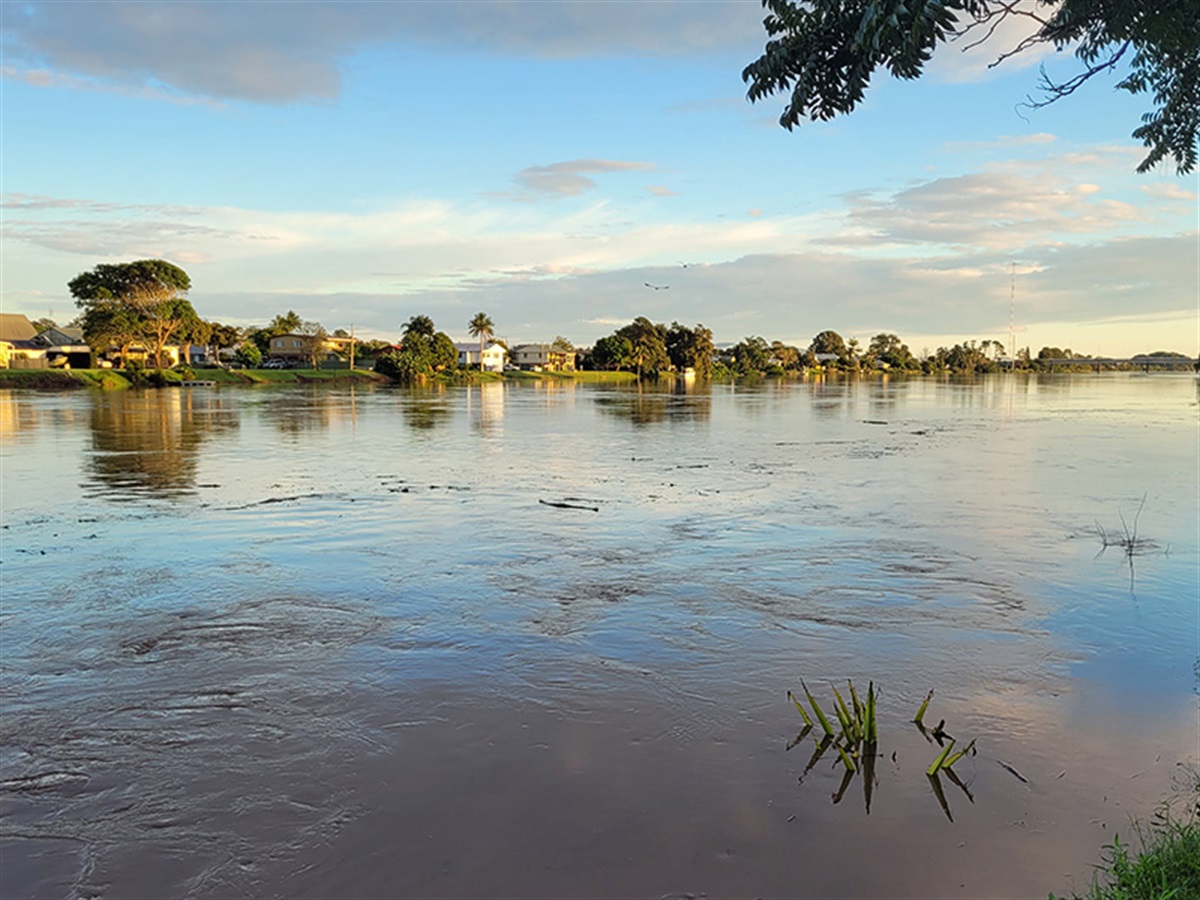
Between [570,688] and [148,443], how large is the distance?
26.0 m

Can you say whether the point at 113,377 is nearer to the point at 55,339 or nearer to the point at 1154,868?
the point at 55,339

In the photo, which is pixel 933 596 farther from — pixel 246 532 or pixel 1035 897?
pixel 246 532

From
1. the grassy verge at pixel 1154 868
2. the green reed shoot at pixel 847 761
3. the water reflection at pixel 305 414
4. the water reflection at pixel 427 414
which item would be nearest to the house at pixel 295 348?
the water reflection at pixel 305 414

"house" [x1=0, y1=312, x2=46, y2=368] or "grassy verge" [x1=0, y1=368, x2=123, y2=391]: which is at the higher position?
"house" [x1=0, y1=312, x2=46, y2=368]

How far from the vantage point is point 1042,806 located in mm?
5996

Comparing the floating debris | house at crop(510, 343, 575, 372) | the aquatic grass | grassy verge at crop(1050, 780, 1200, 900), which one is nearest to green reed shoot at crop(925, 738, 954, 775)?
the aquatic grass

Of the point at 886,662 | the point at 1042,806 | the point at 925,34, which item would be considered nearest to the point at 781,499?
the point at 886,662

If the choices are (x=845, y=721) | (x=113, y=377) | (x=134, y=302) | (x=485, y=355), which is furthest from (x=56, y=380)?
(x=845, y=721)

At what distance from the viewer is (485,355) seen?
139 metres

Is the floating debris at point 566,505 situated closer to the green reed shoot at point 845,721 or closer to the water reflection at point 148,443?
the water reflection at point 148,443

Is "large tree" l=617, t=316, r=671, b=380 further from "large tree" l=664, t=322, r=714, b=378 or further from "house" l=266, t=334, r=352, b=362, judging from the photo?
"house" l=266, t=334, r=352, b=362

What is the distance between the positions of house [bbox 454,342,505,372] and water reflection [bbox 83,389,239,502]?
85351 mm

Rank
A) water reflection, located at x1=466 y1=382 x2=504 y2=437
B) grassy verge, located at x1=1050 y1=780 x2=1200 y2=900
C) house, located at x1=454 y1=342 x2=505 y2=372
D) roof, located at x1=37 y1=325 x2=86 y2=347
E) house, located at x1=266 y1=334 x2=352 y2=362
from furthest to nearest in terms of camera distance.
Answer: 1. house, located at x1=454 y1=342 x2=505 y2=372
2. house, located at x1=266 y1=334 x2=352 y2=362
3. roof, located at x1=37 y1=325 x2=86 y2=347
4. water reflection, located at x1=466 y1=382 x2=504 y2=437
5. grassy verge, located at x1=1050 y1=780 x2=1200 y2=900

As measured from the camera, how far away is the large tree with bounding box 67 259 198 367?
8462 cm
